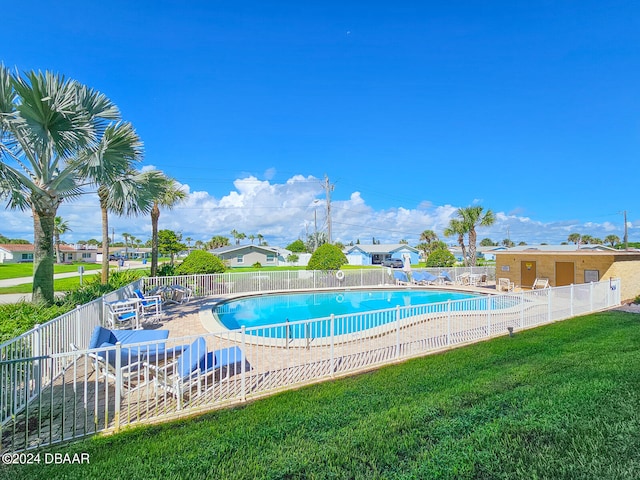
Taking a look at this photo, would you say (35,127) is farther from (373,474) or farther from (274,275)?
(274,275)

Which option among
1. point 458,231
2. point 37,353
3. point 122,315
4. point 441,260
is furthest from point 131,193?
point 458,231

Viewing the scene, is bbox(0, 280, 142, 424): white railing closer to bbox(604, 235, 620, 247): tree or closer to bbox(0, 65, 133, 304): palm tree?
bbox(0, 65, 133, 304): palm tree

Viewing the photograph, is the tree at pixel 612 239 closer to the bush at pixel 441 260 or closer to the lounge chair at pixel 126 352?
the bush at pixel 441 260

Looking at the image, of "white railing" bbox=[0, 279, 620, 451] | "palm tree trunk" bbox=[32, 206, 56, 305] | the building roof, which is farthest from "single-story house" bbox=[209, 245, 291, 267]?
"white railing" bbox=[0, 279, 620, 451]

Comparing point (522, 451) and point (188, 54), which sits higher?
point (188, 54)

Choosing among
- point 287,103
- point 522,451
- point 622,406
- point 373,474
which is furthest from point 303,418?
point 287,103

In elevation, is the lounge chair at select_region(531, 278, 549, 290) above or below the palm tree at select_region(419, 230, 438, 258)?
below

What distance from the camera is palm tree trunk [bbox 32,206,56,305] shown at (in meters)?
6.27

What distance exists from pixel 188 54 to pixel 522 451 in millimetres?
16299

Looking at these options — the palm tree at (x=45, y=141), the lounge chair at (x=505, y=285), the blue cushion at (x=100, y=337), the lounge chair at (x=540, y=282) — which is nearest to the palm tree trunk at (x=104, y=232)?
the palm tree at (x=45, y=141)

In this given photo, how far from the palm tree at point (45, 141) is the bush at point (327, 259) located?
14.0 m

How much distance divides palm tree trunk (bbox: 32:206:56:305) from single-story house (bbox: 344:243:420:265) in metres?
49.1

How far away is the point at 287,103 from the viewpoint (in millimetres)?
21969

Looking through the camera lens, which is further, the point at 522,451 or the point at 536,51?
the point at 536,51
